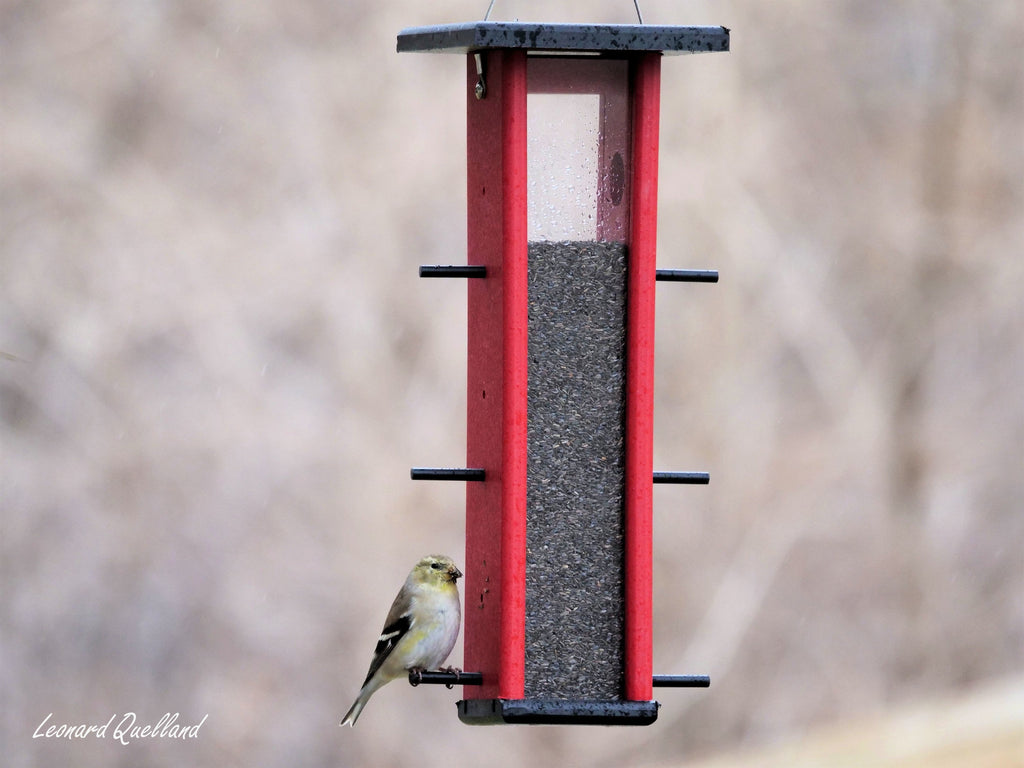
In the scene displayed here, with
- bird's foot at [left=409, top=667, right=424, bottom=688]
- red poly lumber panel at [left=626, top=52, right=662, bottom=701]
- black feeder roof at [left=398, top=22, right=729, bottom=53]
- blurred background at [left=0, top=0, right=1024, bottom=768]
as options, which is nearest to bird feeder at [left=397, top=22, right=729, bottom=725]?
red poly lumber panel at [left=626, top=52, right=662, bottom=701]

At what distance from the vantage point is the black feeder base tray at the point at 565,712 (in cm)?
369

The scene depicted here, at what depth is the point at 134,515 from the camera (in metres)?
8.70

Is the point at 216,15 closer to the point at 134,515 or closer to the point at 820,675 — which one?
the point at 134,515

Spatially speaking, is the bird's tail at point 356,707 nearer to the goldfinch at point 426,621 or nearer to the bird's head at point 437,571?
the goldfinch at point 426,621

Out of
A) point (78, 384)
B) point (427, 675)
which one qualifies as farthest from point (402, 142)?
point (427, 675)

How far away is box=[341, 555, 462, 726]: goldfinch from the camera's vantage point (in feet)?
14.7

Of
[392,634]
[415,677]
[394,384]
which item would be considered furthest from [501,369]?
[394,384]

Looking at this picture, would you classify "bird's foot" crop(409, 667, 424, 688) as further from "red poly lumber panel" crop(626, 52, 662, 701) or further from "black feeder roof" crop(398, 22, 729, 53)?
"black feeder roof" crop(398, 22, 729, 53)

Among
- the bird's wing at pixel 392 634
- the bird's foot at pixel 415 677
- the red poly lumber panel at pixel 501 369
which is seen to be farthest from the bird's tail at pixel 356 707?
the red poly lumber panel at pixel 501 369

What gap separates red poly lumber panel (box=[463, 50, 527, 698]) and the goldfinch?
467 mm

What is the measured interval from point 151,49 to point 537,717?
603cm

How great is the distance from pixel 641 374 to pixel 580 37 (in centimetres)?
73

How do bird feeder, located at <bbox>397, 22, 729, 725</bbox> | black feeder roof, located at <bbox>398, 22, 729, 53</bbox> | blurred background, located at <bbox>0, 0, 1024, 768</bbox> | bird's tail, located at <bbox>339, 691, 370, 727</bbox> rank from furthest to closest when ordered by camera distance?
blurred background, located at <bbox>0, 0, 1024, 768</bbox>
bird's tail, located at <bbox>339, 691, 370, 727</bbox>
bird feeder, located at <bbox>397, 22, 729, 725</bbox>
black feeder roof, located at <bbox>398, 22, 729, 53</bbox>

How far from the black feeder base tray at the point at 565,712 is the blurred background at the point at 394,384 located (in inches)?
192
